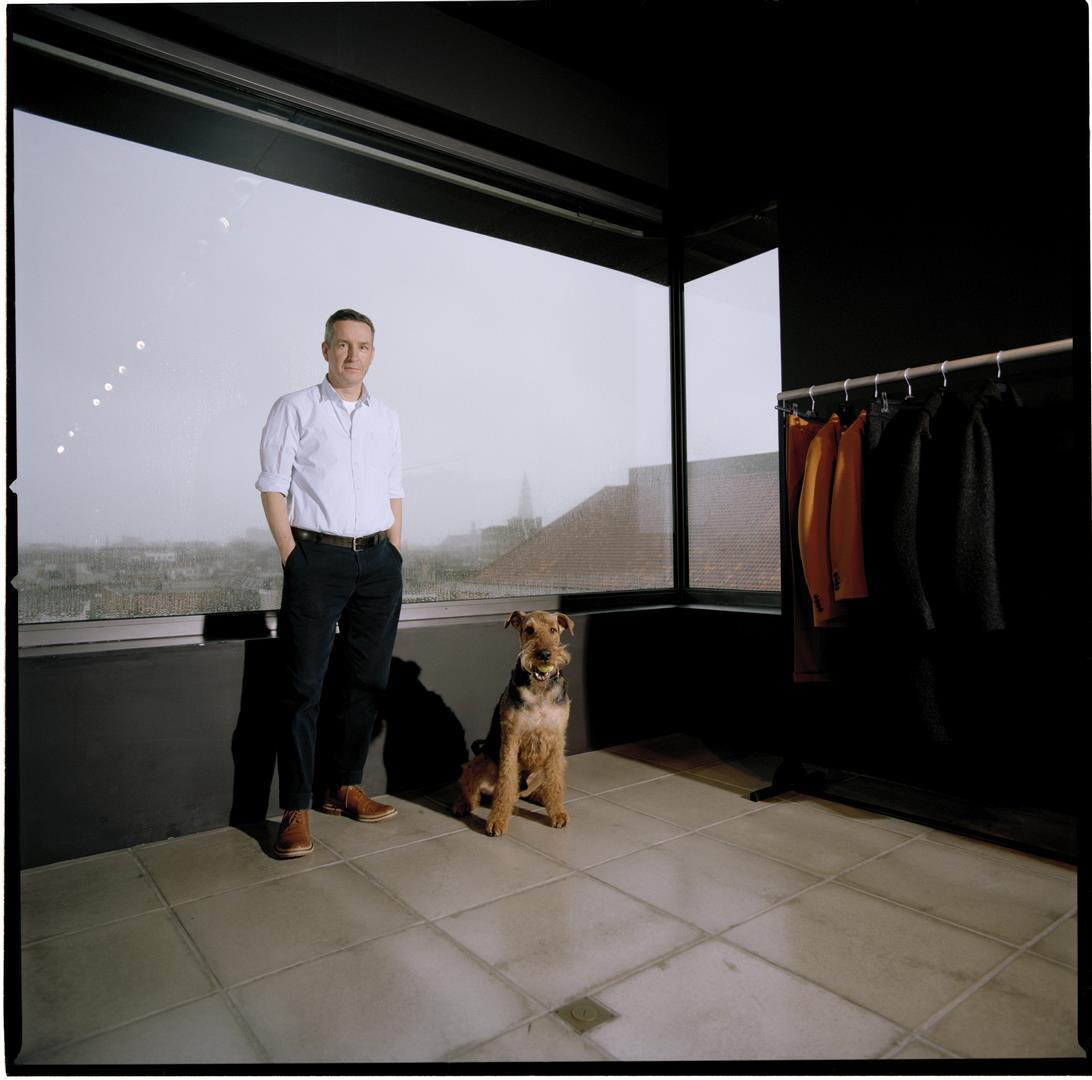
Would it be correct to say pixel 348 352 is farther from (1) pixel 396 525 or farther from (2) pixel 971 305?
(2) pixel 971 305

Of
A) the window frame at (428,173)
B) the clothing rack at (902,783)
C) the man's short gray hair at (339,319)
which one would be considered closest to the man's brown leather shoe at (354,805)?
the window frame at (428,173)

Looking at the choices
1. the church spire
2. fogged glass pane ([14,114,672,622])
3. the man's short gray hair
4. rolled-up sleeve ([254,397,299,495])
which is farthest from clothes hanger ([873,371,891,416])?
rolled-up sleeve ([254,397,299,495])

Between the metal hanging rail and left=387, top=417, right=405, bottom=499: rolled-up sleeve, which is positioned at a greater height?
the metal hanging rail

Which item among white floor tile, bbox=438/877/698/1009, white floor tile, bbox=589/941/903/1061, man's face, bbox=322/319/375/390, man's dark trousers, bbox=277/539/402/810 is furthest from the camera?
man's face, bbox=322/319/375/390

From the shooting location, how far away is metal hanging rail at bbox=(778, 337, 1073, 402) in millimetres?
2309

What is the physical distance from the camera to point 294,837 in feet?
8.17

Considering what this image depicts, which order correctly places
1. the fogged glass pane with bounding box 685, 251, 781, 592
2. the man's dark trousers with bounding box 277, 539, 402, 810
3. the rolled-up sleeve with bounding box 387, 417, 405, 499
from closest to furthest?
the man's dark trousers with bounding box 277, 539, 402, 810 → the rolled-up sleeve with bounding box 387, 417, 405, 499 → the fogged glass pane with bounding box 685, 251, 781, 592

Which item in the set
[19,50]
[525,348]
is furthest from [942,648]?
[19,50]

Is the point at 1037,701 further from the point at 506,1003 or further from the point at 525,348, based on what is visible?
the point at 525,348

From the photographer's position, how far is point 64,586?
2.55 metres

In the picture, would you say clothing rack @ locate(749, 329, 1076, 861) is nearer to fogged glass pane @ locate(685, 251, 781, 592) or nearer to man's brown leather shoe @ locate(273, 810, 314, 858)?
fogged glass pane @ locate(685, 251, 781, 592)

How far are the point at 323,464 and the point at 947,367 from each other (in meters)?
2.22

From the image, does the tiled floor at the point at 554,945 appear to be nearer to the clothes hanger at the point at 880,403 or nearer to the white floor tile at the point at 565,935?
the white floor tile at the point at 565,935

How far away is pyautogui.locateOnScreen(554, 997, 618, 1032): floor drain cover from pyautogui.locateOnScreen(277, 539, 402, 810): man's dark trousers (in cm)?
129
